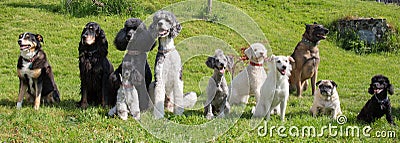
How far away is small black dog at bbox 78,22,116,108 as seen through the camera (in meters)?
5.51

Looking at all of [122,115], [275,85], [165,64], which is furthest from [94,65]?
[275,85]

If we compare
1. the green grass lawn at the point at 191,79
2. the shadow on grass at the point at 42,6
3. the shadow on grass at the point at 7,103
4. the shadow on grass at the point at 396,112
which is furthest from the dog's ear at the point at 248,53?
the shadow on grass at the point at 42,6

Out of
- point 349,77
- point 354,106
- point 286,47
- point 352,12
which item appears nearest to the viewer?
point 354,106

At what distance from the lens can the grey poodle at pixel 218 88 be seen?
5043 millimetres

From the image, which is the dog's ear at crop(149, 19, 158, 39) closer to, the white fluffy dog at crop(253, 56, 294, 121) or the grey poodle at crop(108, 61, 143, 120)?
the grey poodle at crop(108, 61, 143, 120)

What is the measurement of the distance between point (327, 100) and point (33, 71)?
4.19 metres

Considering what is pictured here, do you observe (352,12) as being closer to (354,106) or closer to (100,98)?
(354,106)

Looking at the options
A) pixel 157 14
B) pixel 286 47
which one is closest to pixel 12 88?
pixel 157 14

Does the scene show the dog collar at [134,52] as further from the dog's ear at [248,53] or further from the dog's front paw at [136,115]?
the dog's ear at [248,53]

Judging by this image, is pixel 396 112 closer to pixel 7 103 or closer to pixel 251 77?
pixel 251 77

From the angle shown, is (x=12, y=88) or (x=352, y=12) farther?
(x=352, y=12)

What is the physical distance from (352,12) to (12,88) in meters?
13.6

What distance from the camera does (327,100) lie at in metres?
5.72

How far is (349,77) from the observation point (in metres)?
10.4
